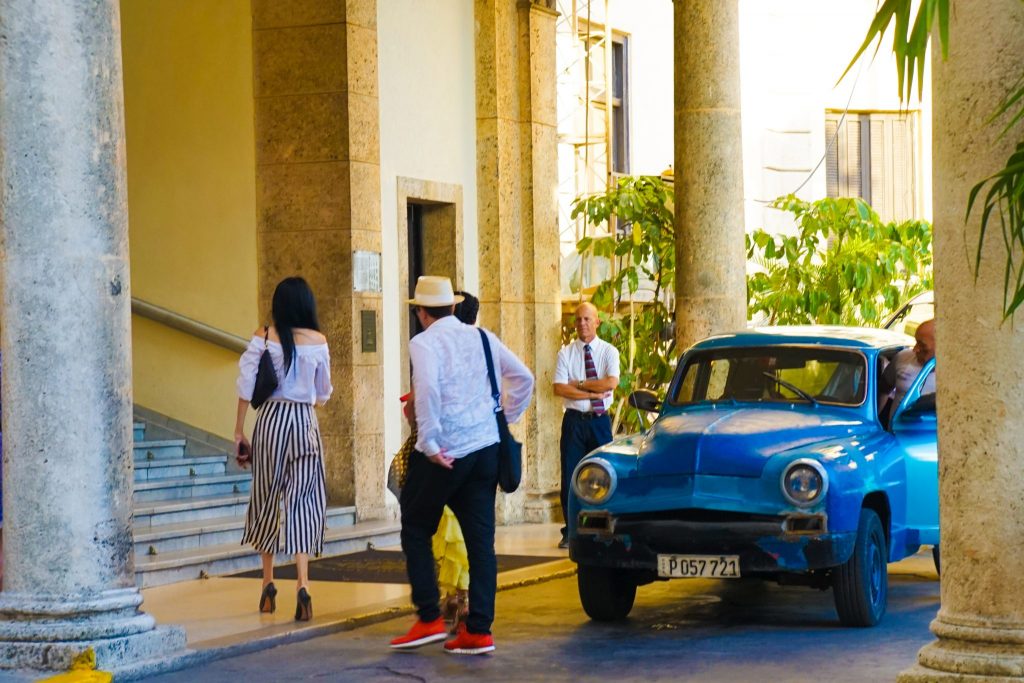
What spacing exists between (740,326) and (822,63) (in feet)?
40.1

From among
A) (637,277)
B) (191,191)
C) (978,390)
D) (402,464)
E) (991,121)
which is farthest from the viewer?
(637,277)

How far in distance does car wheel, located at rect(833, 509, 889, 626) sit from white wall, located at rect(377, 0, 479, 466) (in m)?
5.37

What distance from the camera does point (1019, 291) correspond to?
224 inches

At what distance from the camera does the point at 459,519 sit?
8.88 metres

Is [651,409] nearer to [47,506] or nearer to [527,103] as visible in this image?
[47,506]

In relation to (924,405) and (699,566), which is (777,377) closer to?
(924,405)

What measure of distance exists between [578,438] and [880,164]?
14.6 metres

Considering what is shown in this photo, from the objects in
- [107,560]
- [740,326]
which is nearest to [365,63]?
[740,326]

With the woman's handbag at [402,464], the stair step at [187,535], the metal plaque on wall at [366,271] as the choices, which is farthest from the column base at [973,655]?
the metal plaque on wall at [366,271]

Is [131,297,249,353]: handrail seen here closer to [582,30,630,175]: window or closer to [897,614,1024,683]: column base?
[897,614,1024,683]: column base

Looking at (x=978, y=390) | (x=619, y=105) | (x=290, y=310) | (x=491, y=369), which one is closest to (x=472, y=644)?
(x=491, y=369)

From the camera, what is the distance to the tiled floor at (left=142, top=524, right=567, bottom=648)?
9320 millimetres

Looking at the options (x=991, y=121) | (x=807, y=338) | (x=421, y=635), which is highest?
(x=991, y=121)

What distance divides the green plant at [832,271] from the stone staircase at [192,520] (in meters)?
4.91
